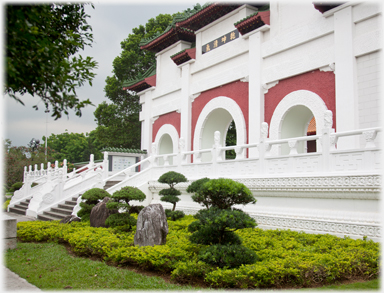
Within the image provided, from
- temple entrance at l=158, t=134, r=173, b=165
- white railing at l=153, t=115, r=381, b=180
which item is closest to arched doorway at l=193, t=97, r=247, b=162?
temple entrance at l=158, t=134, r=173, b=165

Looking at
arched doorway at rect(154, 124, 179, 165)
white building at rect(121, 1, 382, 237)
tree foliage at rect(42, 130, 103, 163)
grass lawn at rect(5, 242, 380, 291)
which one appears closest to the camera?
grass lawn at rect(5, 242, 380, 291)

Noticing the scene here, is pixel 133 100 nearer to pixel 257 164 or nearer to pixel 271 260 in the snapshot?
pixel 257 164

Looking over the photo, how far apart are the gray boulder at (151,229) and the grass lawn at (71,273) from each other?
96 centimetres

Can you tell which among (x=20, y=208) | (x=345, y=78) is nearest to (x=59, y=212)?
(x=20, y=208)

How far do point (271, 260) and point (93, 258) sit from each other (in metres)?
3.72

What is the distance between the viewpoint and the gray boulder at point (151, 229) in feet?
22.2

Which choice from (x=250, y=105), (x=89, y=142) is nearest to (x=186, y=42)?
(x=250, y=105)

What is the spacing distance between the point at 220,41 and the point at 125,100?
573 inches

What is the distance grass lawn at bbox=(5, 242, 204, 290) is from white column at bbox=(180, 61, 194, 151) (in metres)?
10.1

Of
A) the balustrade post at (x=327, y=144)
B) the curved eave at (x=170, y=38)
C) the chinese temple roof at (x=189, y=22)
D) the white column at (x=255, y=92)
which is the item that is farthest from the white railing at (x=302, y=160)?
the curved eave at (x=170, y=38)

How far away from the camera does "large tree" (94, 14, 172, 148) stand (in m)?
26.9

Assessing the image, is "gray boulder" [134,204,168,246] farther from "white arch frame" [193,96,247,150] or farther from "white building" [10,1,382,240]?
"white arch frame" [193,96,247,150]

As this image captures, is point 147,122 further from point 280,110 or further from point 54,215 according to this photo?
point 280,110

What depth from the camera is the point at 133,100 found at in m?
28.1
